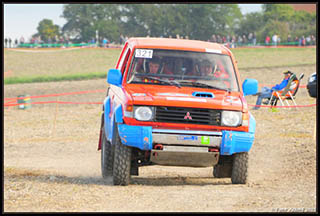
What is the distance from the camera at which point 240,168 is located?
965 cm

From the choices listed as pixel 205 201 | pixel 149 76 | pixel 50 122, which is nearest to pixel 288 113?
pixel 50 122

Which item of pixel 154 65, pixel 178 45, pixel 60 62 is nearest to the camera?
pixel 154 65

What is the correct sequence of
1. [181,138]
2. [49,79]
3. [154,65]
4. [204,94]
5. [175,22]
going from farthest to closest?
[175,22], [49,79], [154,65], [204,94], [181,138]

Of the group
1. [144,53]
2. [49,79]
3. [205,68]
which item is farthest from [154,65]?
[49,79]

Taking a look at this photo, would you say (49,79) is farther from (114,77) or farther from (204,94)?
(204,94)

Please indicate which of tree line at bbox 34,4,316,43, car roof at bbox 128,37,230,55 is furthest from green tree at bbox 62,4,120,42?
car roof at bbox 128,37,230,55

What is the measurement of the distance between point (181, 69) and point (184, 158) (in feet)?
5.07

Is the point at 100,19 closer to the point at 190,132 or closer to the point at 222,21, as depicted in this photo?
the point at 222,21

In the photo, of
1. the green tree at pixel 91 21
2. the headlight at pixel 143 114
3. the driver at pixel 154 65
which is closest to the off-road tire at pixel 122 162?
the headlight at pixel 143 114

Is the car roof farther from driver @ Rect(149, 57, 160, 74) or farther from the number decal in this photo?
driver @ Rect(149, 57, 160, 74)

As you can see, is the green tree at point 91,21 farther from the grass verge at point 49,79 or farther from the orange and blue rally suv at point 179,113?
the orange and blue rally suv at point 179,113

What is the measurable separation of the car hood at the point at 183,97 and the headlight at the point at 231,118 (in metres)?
0.08

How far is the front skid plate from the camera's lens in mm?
9126

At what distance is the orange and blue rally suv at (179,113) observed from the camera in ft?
29.8
